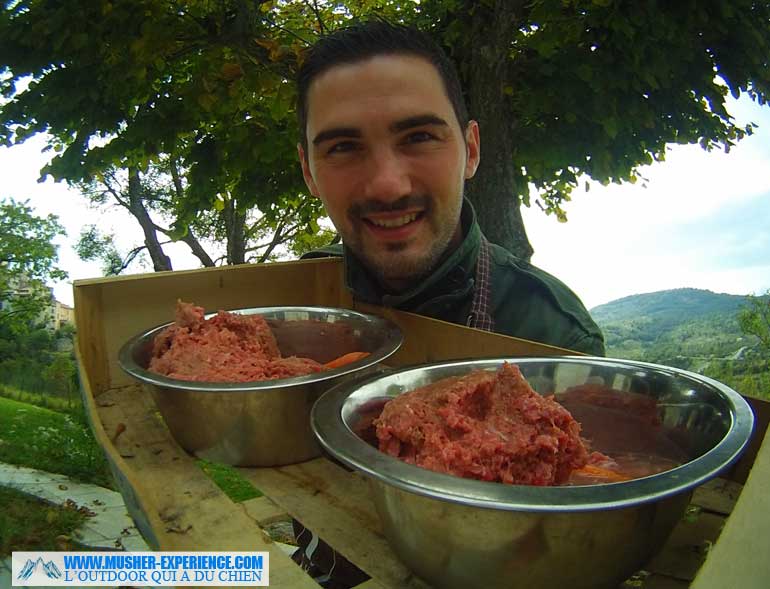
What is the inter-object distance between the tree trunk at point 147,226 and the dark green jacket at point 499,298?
16.3 ft

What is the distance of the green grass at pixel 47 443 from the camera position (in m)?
4.08

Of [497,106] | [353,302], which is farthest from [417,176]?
[497,106]

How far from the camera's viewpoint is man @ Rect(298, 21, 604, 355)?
1.72 meters

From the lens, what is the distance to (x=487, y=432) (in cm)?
90

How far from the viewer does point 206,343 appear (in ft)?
4.78

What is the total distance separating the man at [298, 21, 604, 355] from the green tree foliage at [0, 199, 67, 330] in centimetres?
360

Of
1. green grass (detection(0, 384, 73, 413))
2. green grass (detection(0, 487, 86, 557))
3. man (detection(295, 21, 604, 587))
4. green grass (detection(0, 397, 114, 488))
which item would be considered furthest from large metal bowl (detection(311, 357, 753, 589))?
green grass (detection(0, 384, 73, 413))

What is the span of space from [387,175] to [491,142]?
7.69 feet

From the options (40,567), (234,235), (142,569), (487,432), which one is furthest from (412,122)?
(234,235)

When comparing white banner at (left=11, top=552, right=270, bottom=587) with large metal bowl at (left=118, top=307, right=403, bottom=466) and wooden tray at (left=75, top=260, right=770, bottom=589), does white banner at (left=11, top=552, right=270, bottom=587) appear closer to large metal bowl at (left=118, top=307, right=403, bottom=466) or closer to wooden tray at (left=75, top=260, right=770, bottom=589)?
wooden tray at (left=75, top=260, right=770, bottom=589)

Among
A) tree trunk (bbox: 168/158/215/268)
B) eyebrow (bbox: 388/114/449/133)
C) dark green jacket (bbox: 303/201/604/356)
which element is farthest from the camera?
tree trunk (bbox: 168/158/215/268)

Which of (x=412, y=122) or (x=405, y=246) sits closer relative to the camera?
(x=412, y=122)

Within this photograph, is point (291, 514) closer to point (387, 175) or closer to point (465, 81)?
point (387, 175)

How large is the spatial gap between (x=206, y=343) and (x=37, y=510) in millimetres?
2733
